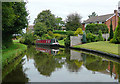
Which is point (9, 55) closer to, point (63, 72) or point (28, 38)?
point (63, 72)

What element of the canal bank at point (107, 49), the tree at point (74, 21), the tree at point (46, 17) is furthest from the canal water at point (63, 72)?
→ the tree at point (46, 17)

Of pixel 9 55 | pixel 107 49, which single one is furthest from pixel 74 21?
pixel 9 55

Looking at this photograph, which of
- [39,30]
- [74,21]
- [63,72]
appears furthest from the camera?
[74,21]

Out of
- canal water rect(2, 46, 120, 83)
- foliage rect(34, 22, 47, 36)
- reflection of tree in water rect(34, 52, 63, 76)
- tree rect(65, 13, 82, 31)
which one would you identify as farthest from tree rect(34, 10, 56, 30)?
canal water rect(2, 46, 120, 83)

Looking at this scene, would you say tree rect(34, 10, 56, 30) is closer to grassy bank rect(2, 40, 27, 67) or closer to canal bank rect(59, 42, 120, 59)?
canal bank rect(59, 42, 120, 59)

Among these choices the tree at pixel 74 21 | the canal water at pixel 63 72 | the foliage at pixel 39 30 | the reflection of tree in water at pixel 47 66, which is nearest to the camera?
the canal water at pixel 63 72

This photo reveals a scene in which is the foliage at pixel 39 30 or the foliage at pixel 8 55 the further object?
the foliage at pixel 39 30

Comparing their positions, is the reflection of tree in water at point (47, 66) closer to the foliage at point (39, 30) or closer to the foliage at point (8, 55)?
the foliage at point (8, 55)

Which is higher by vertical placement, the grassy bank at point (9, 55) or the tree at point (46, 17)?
the tree at point (46, 17)

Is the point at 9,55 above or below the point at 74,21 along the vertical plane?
below

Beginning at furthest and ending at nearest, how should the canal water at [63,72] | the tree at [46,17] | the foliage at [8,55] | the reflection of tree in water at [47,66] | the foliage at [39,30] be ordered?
the tree at [46,17] < the foliage at [39,30] < the foliage at [8,55] < the reflection of tree in water at [47,66] < the canal water at [63,72]

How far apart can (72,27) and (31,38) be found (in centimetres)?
1589

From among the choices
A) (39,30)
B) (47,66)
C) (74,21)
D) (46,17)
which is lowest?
(47,66)

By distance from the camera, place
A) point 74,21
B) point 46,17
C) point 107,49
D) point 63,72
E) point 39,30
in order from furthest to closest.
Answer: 1. point 46,17
2. point 74,21
3. point 39,30
4. point 107,49
5. point 63,72
